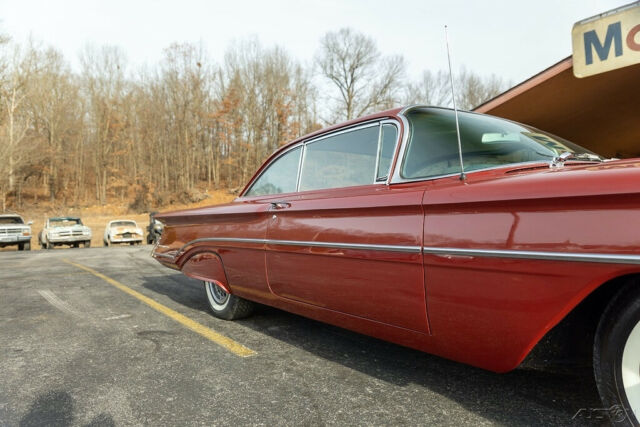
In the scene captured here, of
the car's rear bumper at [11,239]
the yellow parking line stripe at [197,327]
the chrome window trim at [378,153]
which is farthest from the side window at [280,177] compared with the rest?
the car's rear bumper at [11,239]

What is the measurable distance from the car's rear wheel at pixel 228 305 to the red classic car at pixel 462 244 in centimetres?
53

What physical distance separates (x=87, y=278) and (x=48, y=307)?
87.0 inches

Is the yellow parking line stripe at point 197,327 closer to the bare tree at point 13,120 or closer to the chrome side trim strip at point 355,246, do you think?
the chrome side trim strip at point 355,246

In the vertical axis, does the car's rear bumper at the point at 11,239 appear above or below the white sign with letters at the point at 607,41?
below

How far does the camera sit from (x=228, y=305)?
12.7 feet

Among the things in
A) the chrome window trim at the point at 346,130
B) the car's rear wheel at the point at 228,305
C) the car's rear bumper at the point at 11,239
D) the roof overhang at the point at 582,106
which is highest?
the roof overhang at the point at 582,106

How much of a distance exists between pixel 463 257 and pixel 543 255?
330 mm

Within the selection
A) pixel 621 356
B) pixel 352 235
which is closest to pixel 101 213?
pixel 352 235

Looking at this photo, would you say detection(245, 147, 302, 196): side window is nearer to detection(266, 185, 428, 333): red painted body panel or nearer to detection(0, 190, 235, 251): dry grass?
detection(266, 185, 428, 333): red painted body panel

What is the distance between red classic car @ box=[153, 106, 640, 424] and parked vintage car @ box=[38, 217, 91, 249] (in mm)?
17639

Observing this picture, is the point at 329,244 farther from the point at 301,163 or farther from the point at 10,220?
the point at 10,220

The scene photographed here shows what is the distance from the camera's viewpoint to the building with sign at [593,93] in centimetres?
500

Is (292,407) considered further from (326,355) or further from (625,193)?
(625,193)

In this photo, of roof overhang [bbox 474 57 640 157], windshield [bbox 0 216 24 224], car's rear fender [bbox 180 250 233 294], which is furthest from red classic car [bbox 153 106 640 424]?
windshield [bbox 0 216 24 224]
